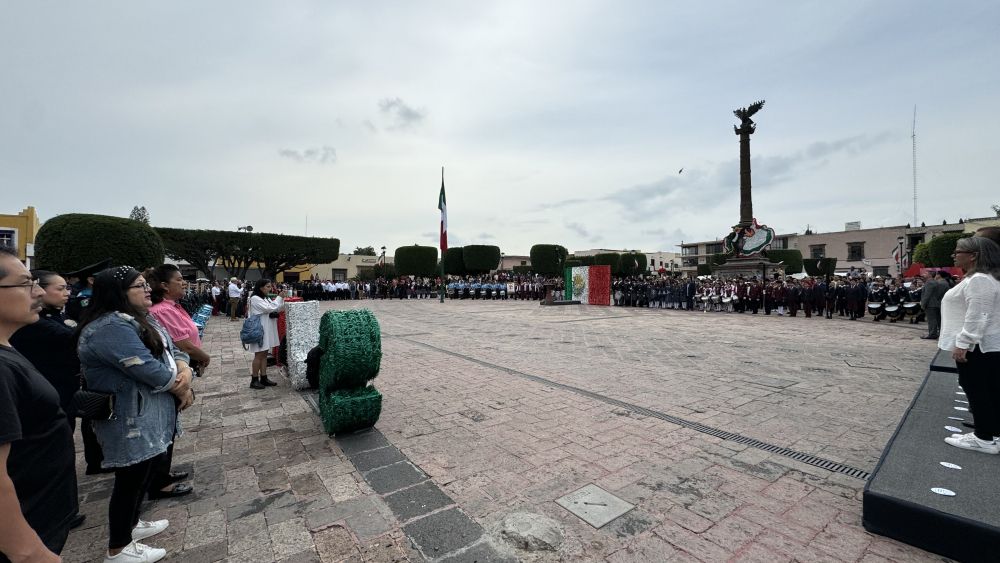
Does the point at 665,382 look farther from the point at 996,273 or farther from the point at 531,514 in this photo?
the point at 531,514

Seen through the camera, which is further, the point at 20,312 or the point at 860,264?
the point at 860,264

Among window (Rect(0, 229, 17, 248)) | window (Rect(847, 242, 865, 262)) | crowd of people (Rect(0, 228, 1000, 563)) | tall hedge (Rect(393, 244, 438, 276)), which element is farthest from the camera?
window (Rect(847, 242, 865, 262))

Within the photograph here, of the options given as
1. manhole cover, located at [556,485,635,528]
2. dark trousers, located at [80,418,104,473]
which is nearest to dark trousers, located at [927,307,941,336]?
manhole cover, located at [556,485,635,528]

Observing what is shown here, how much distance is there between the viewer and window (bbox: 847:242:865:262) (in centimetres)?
4820

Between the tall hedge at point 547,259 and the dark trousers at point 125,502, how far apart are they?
134 feet

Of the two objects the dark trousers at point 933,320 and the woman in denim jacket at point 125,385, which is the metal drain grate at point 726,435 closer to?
the woman in denim jacket at point 125,385

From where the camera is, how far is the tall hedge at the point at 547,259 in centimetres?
4259

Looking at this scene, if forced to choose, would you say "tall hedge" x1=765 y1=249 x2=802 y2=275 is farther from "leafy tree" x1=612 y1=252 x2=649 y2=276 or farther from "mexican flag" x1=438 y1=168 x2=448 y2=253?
"mexican flag" x1=438 y1=168 x2=448 y2=253

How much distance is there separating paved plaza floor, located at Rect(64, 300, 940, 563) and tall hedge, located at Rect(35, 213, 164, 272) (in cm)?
1036

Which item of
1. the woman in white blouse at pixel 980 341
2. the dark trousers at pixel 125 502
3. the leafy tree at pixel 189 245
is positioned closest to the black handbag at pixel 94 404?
the dark trousers at pixel 125 502

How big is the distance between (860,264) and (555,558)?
60777 millimetres

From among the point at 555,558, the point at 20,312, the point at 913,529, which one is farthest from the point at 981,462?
the point at 20,312

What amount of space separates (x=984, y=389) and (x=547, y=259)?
39999 millimetres

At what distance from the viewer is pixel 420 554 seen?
2260mm
